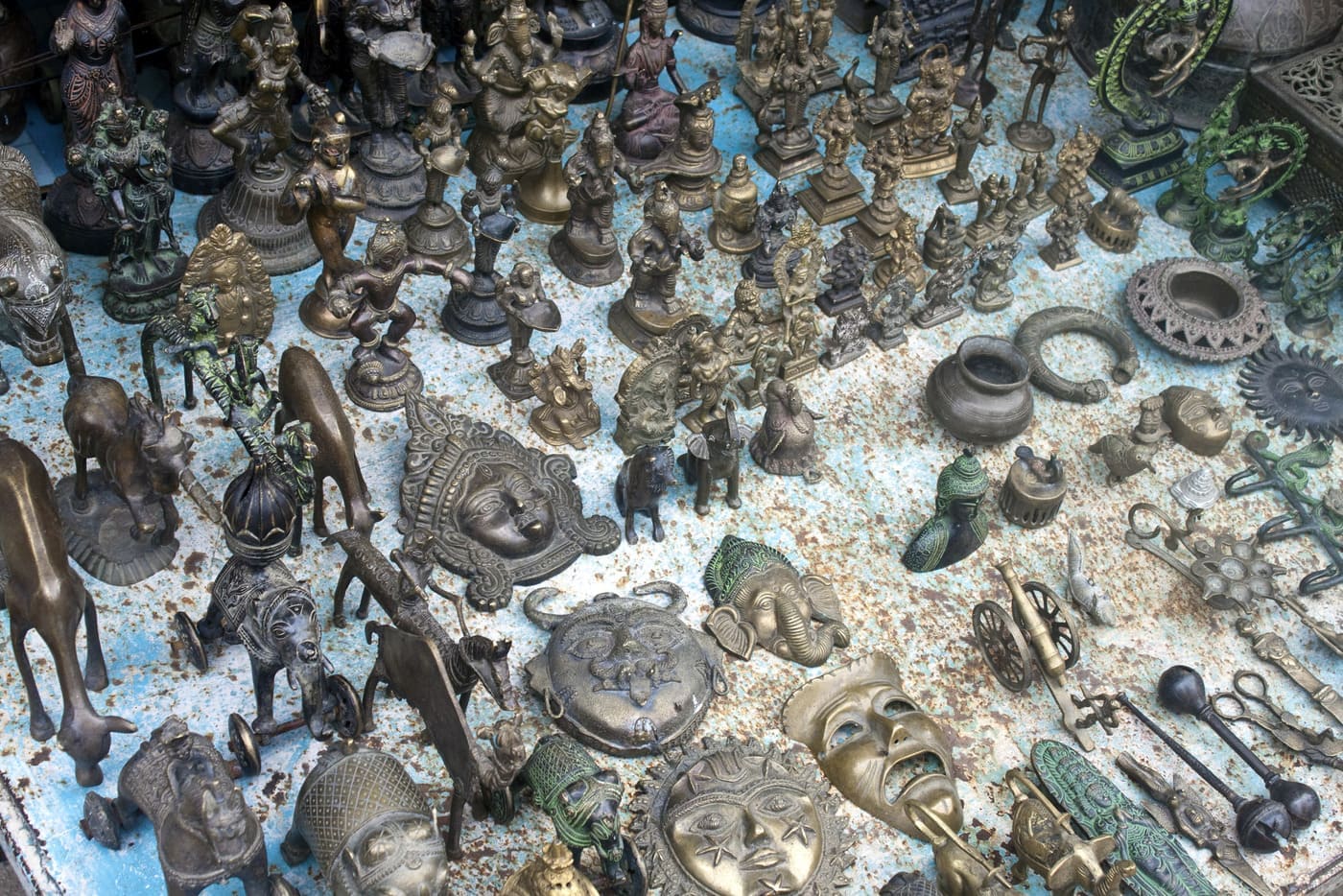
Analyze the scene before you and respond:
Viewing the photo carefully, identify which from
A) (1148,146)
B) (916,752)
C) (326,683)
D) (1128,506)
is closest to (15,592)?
(326,683)

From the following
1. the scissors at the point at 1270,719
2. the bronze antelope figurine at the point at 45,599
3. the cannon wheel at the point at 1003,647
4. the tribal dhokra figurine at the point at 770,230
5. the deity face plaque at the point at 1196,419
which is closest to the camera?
the bronze antelope figurine at the point at 45,599

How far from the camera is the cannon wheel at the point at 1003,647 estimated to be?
7586 millimetres

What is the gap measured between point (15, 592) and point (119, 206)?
219cm

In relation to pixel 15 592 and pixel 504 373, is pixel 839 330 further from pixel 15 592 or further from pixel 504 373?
pixel 15 592

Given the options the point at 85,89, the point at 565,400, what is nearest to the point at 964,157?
the point at 565,400

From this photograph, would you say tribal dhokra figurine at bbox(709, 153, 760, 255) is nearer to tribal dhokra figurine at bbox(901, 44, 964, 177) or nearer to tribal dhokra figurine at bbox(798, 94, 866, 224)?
tribal dhokra figurine at bbox(798, 94, 866, 224)

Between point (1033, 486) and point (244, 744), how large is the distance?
163 inches

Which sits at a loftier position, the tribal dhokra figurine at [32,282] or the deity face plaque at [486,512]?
the tribal dhokra figurine at [32,282]

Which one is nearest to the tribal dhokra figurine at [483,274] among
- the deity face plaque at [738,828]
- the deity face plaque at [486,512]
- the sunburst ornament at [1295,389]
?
the deity face plaque at [486,512]

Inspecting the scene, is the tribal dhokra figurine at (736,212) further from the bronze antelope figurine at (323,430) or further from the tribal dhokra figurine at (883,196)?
the bronze antelope figurine at (323,430)

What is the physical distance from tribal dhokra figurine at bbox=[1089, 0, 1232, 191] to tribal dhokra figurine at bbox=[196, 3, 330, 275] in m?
4.72

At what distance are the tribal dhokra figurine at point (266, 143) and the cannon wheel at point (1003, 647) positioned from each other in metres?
3.76

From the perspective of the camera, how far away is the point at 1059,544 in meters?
8.48

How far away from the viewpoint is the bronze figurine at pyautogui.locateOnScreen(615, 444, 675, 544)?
7.64 meters
